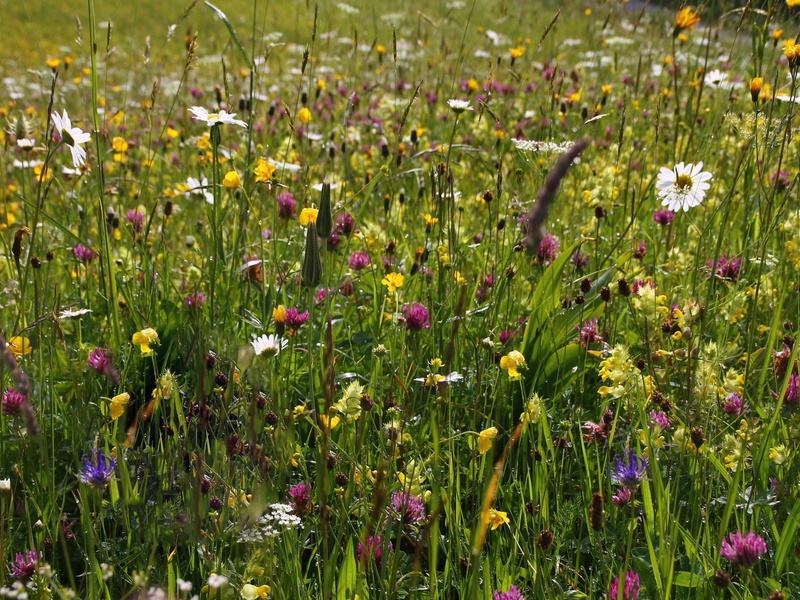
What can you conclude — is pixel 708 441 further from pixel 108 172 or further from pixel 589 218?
pixel 108 172

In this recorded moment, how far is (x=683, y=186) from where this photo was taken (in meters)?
1.83

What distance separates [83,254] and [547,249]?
53.3 inches

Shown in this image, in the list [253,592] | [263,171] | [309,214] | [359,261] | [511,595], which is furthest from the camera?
[359,261]

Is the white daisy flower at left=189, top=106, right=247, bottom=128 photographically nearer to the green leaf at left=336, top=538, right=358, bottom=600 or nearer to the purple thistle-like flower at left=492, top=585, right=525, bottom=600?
the green leaf at left=336, top=538, right=358, bottom=600

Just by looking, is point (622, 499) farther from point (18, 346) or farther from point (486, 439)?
point (18, 346)

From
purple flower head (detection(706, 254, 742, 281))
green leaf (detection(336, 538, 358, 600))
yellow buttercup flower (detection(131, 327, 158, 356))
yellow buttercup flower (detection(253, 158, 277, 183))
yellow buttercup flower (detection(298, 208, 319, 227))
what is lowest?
green leaf (detection(336, 538, 358, 600))

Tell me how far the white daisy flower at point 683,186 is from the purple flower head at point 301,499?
3.68ft

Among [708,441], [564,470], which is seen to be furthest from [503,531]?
[708,441]

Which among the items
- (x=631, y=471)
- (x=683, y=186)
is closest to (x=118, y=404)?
(x=631, y=471)

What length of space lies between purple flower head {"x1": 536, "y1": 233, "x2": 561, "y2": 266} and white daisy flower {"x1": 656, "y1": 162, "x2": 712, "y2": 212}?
0.36 m

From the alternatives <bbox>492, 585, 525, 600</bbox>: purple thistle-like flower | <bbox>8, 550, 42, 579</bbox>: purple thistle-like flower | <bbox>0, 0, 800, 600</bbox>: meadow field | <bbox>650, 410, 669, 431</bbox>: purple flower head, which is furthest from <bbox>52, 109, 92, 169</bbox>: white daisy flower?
<bbox>650, 410, 669, 431</bbox>: purple flower head

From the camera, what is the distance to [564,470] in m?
1.52

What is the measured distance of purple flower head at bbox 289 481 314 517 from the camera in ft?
4.11

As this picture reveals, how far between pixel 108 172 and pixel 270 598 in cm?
335
